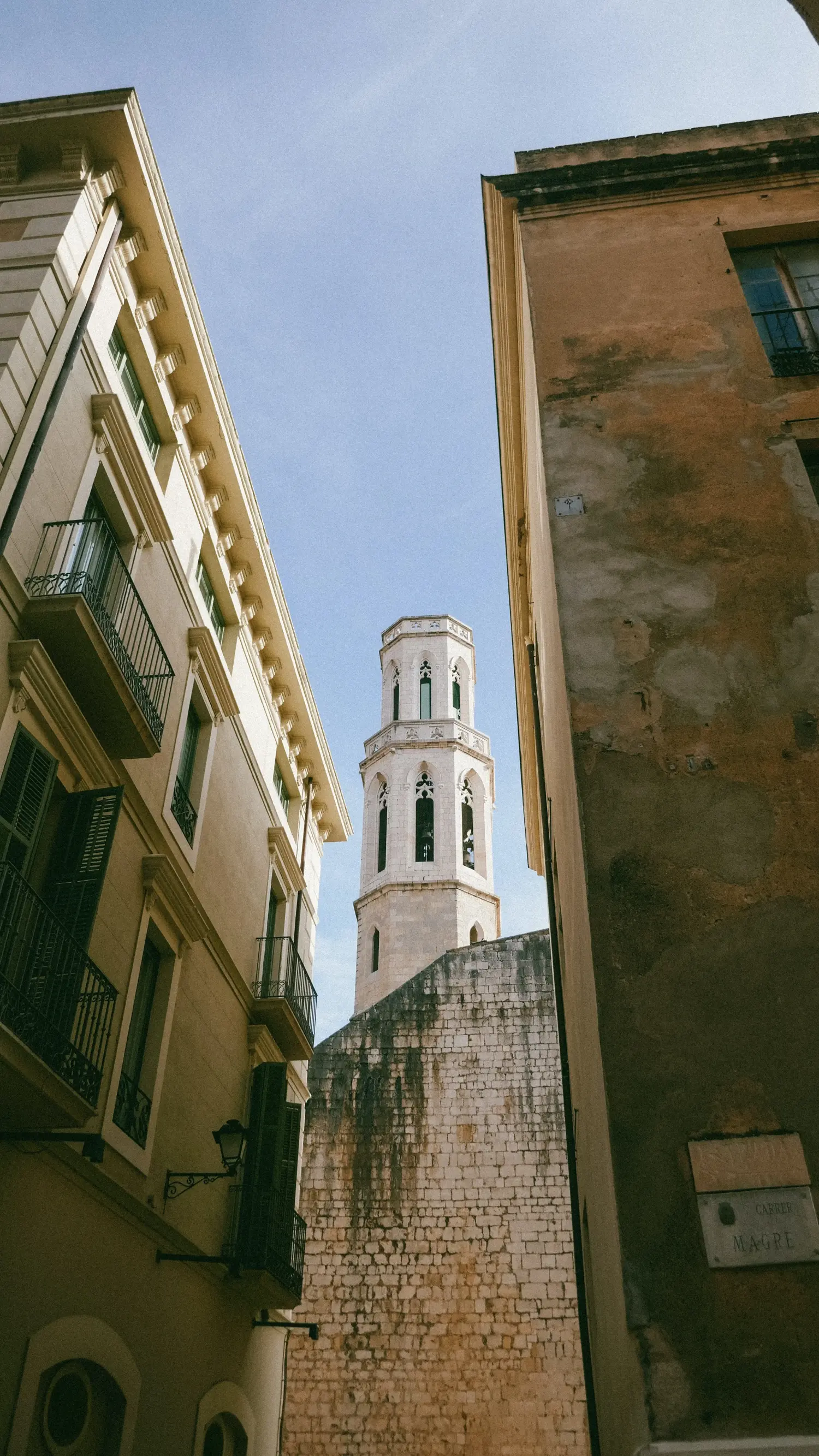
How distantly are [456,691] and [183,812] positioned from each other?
111 feet

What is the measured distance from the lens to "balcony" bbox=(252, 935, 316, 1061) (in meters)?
12.4

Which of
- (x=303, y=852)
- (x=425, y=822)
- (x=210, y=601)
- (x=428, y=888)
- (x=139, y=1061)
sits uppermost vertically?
(x=425, y=822)

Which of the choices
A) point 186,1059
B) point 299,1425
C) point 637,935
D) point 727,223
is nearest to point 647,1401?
point 637,935

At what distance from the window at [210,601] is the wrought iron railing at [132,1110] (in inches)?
229

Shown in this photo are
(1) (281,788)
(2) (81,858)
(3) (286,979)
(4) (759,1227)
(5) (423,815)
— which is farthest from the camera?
(5) (423,815)

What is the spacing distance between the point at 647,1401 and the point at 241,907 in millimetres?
9081

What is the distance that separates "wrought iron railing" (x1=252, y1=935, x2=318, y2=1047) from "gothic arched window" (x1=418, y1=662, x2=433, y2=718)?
2921 cm

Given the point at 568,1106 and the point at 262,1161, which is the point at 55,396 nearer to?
the point at 262,1161

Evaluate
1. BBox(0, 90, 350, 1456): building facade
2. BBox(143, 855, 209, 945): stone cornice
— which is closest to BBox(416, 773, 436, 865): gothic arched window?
BBox(0, 90, 350, 1456): building facade

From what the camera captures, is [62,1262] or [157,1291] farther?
[157,1291]

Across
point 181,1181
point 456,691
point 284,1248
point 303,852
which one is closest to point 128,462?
point 181,1181

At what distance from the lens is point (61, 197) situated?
9430mm

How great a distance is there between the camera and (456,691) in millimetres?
44250

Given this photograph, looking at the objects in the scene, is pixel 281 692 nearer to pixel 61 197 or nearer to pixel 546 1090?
pixel 61 197
